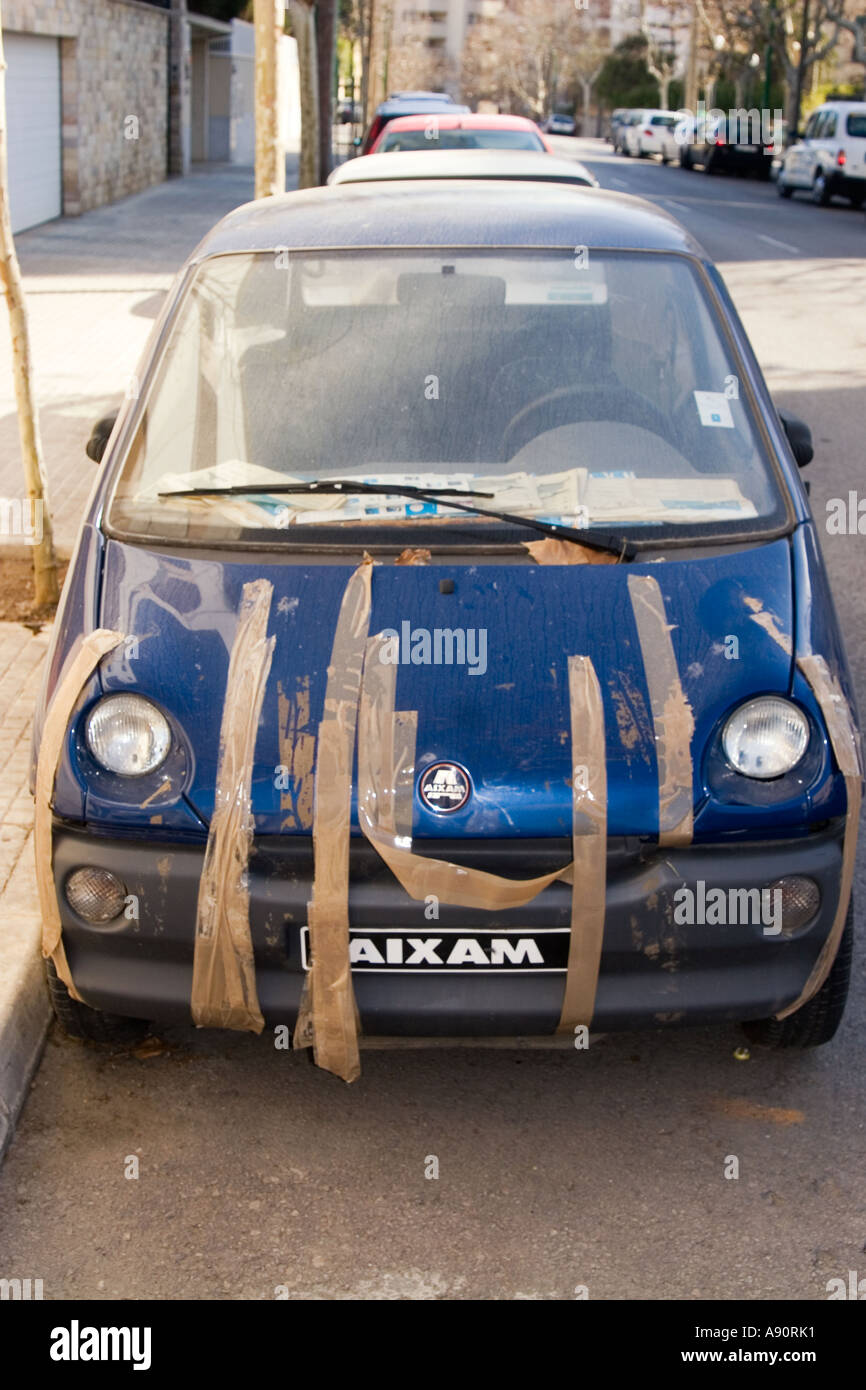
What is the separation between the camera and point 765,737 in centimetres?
321

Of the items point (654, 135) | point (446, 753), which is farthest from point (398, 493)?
point (654, 135)

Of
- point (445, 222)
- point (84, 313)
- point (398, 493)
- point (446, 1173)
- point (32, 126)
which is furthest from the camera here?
point (32, 126)

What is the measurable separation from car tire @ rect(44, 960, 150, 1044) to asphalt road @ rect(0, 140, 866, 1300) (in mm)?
119

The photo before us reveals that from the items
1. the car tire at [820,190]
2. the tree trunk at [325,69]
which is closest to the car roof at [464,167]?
the tree trunk at [325,69]

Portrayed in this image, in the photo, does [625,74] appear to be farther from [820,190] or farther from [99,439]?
[99,439]

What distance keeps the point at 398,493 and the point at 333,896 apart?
113 cm

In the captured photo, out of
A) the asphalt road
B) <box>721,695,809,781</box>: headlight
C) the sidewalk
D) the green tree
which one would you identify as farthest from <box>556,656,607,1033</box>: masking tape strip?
the green tree

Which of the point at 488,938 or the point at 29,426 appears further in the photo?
the point at 29,426

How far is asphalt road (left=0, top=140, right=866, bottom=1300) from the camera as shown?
9.80 ft

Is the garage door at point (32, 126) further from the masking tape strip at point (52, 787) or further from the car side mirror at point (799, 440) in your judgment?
the masking tape strip at point (52, 787)

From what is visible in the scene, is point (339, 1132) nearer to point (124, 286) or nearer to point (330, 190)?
point (330, 190)

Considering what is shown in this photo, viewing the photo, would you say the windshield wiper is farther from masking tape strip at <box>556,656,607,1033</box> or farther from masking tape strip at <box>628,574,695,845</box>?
masking tape strip at <box>556,656,607,1033</box>
